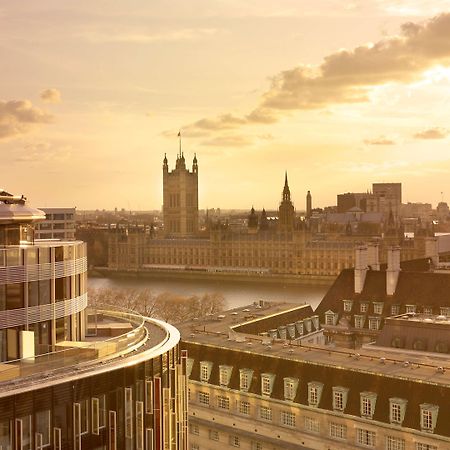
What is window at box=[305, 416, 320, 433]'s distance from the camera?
1052 inches

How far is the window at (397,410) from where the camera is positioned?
2466cm

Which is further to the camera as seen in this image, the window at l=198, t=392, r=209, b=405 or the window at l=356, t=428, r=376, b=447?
the window at l=198, t=392, r=209, b=405

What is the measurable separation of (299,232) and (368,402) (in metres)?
122

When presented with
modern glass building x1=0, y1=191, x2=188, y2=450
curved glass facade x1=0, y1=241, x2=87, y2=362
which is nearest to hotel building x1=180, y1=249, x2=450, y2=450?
modern glass building x1=0, y1=191, x2=188, y2=450

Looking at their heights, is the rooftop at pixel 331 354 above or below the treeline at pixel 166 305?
above

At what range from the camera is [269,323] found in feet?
125

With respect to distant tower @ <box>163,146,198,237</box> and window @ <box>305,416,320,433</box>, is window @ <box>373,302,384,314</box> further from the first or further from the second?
distant tower @ <box>163,146,198,237</box>

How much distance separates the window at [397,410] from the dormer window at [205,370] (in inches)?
323

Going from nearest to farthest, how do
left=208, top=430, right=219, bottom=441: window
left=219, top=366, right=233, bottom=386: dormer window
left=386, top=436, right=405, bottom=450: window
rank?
left=386, top=436, right=405, bottom=450: window → left=208, top=430, right=219, bottom=441: window → left=219, top=366, right=233, bottom=386: dormer window

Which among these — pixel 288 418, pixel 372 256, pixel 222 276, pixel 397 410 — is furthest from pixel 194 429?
pixel 222 276

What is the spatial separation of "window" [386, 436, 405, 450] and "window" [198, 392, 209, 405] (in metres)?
8.09

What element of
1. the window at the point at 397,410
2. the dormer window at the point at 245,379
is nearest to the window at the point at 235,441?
the dormer window at the point at 245,379

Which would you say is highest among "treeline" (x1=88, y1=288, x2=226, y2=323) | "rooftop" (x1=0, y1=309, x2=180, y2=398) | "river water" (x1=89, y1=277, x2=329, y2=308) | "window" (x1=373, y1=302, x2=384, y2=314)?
"rooftop" (x1=0, y1=309, x2=180, y2=398)

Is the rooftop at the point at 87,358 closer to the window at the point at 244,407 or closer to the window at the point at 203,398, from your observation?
the window at the point at 244,407
